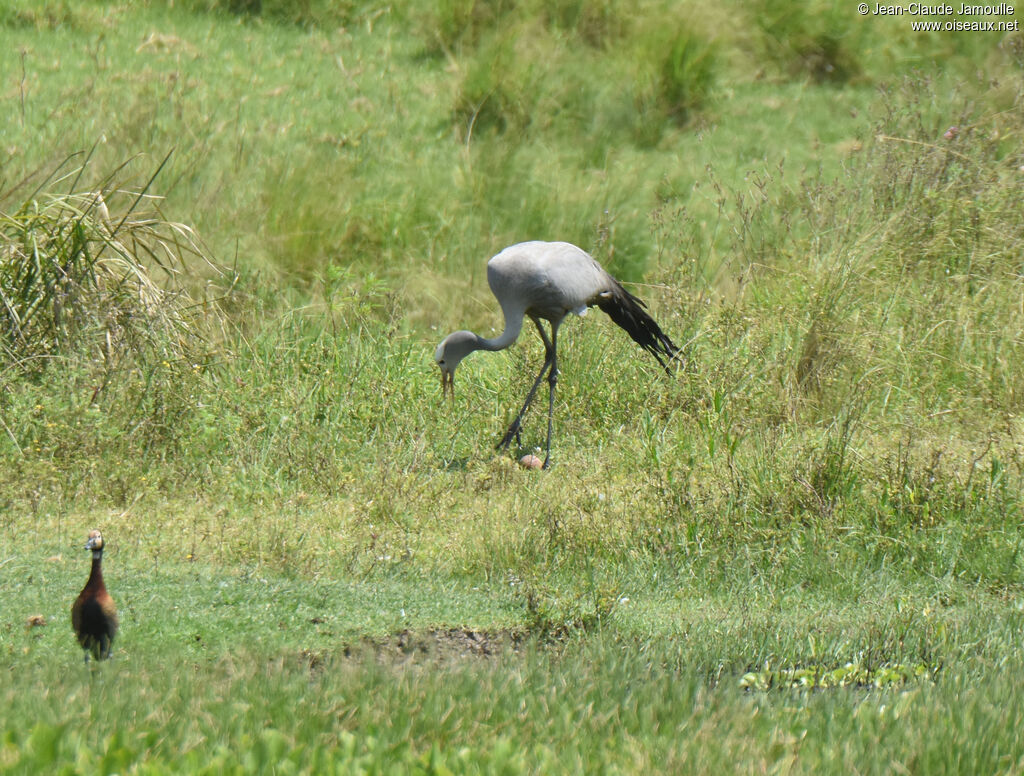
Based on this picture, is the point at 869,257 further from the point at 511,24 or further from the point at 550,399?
the point at 511,24

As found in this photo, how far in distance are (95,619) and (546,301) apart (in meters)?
4.56

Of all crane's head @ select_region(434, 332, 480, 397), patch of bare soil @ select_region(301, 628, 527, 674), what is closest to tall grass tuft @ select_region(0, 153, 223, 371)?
crane's head @ select_region(434, 332, 480, 397)

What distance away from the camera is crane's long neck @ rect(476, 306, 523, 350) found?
27.6 ft

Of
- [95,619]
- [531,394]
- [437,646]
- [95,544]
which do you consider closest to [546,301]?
[531,394]

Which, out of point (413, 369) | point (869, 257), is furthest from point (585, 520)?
point (869, 257)

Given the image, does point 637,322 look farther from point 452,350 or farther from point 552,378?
point 452,350

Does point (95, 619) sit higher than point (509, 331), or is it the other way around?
point (509, 331)

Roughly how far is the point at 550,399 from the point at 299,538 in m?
2.65

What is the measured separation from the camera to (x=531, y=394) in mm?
8445

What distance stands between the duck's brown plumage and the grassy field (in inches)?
4.6

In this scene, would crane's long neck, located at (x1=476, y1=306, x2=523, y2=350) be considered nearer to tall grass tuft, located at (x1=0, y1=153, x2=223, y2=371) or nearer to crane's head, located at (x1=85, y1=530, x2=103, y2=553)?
tall grass tuft, located at (x1=0, y1=153, x2=223, y2=371)

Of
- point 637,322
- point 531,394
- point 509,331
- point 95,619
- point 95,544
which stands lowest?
point 95,619
